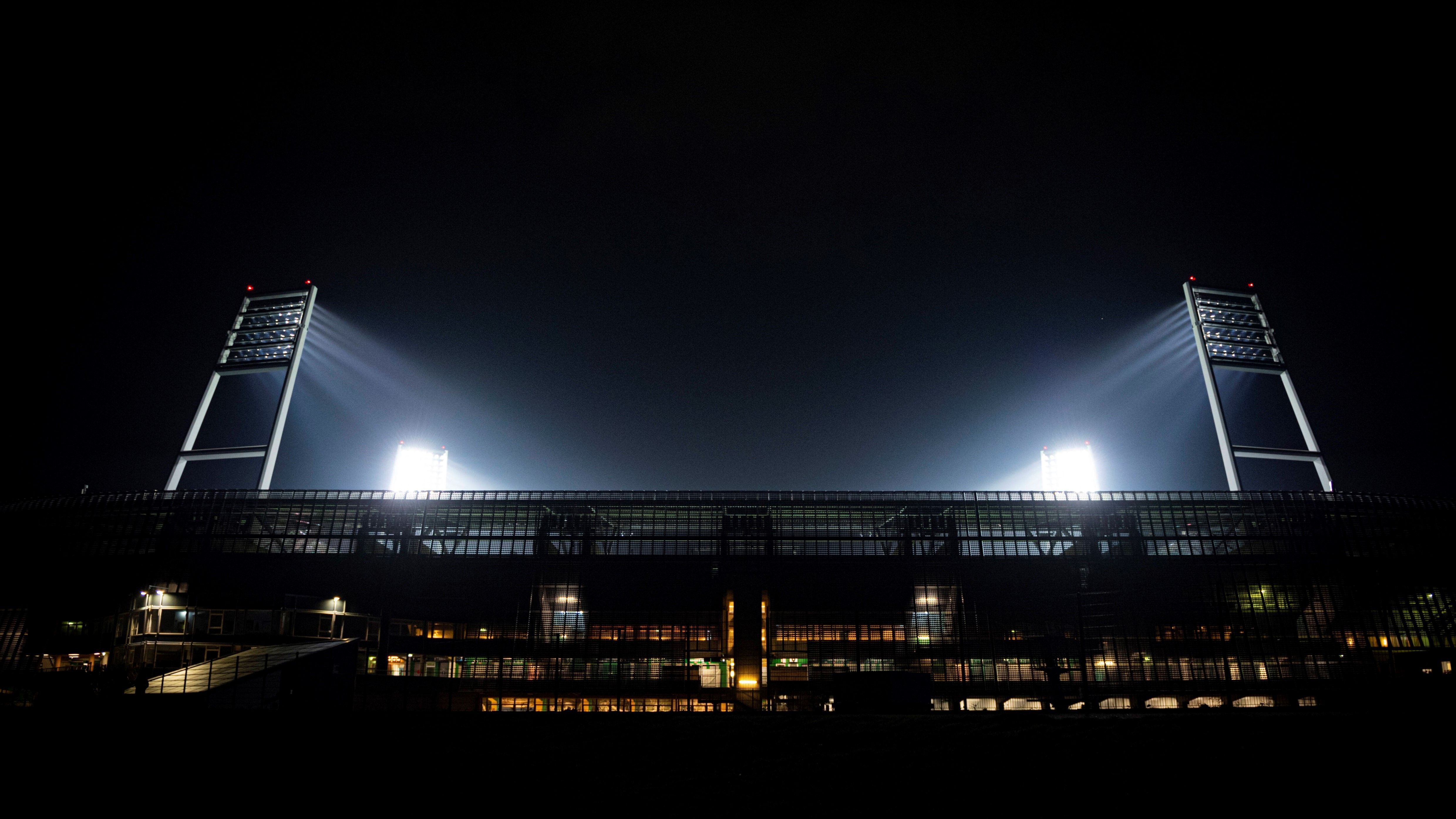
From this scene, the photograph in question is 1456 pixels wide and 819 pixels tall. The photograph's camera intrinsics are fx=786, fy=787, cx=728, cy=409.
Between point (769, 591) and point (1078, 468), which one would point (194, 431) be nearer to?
point (769, 591)

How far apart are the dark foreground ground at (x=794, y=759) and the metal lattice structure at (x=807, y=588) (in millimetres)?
34182

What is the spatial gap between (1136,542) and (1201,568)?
5516 millimetres

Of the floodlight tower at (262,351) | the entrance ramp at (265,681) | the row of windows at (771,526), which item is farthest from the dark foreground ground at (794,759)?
the floodlight tower at (262,351)

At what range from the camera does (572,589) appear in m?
65.4

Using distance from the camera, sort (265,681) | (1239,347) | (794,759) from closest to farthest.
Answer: (794,759)
(265,681)
(1239,347)

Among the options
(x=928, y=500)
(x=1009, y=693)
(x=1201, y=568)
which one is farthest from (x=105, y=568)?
(x=1201, y=568)

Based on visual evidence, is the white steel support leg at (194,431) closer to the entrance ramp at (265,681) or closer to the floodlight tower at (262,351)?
the floodlight tower at (262,351)

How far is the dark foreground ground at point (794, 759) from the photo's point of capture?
1565 centimetres

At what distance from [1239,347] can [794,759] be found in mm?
79475

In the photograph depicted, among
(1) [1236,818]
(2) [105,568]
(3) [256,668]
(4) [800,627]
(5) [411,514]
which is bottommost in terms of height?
(1) [1236,818]

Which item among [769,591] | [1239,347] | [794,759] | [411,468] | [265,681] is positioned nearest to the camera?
[794,759]

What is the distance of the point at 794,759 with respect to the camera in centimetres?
1980

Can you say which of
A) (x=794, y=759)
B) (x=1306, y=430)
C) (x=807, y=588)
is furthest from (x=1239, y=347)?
(x=794, y=759)

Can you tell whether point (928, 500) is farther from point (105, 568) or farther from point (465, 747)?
point (105, 568)
